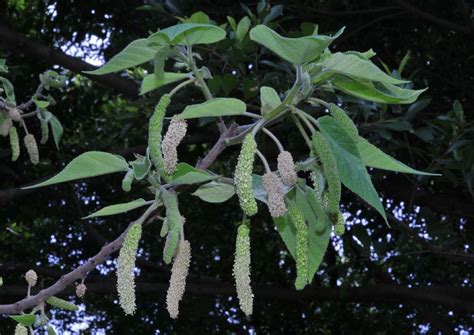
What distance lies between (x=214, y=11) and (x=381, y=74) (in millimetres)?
3574

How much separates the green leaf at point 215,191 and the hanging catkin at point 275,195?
0.19 metres

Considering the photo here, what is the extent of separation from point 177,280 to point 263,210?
4592 mm

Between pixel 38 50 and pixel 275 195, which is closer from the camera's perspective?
pixel 275 195

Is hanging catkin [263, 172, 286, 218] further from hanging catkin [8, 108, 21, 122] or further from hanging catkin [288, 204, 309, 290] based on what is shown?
hanging catkin [8, 108, 21, 122]

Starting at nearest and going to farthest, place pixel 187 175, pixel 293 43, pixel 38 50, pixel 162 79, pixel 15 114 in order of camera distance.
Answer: pixel 293 43 → pixel 187 175 → pixel 162 79 → pixel 15 114 → pixel 38 50

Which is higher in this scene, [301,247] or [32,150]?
[301,247]

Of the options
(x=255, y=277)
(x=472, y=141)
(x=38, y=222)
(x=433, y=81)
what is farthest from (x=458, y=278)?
(x=38, y=222)

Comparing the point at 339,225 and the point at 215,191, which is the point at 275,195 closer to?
the point at 339,225

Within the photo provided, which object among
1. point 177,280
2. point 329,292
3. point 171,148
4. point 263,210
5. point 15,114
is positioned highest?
point 171,148

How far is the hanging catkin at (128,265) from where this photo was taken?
1.21 meters

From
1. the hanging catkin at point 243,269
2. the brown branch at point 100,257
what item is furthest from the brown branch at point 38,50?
the hanging catkin at point 243,269

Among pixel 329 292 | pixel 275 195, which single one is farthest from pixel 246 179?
pixel 329 292

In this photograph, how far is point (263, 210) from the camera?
5.87m

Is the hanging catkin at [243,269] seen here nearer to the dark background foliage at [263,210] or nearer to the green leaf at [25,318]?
the green leaf at [25,318]
